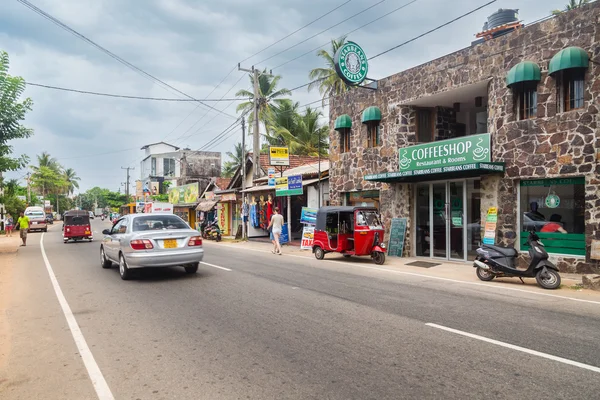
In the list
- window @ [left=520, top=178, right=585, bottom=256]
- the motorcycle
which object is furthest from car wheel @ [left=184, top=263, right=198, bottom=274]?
the motorcycle

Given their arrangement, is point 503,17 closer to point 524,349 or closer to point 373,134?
point 373,134

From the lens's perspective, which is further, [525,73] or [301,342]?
[525,73]

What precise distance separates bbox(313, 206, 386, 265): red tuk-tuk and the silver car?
536 centimetres

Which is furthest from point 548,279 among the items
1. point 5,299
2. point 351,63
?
point 5,299

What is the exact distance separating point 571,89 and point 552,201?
10.0ft

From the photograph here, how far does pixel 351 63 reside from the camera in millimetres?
15867

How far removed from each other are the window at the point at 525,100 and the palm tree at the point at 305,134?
2371 centimetres

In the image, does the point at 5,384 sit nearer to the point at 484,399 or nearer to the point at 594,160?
the point at 484,399

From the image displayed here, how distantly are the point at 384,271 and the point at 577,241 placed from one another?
5.06 metres

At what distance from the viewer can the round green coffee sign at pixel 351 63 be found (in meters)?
15.3

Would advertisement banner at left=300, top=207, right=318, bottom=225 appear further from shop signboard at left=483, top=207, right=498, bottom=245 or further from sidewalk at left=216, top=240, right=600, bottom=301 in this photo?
Result: shop signboard at left=483, top=207, right=498, bottom=245

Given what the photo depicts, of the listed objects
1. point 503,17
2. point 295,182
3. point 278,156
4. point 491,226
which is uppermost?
point 503,17

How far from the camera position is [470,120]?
17.5m

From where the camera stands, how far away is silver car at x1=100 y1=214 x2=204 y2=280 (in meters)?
9.84
